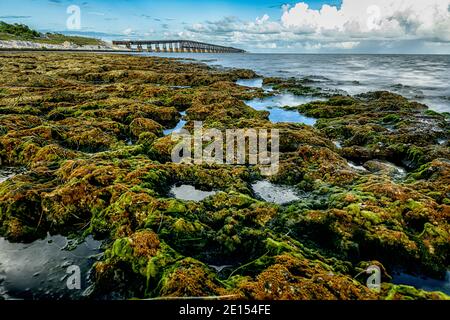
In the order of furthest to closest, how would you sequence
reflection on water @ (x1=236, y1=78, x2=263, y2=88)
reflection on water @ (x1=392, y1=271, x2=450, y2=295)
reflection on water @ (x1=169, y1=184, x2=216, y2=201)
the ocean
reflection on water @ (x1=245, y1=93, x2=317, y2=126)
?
reflection on water @ (x1=236, y1=78, x2=263, y2=88)
the ocean
reflection on water @ (x1=245, y1=93, x2=317, y2=126)
reflection on water @ (x1=169, y1=184, x2=216, y2=201)
reflection on water @ (x1=392, y1=271, x2=450, y2=295)

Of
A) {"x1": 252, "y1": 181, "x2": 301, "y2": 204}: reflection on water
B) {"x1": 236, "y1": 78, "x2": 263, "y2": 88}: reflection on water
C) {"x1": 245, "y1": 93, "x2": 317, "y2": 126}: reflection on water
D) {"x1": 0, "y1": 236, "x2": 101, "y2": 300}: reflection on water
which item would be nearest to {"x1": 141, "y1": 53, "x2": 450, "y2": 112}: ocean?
{"x1": 236, "y1": 78, "x2": 263, "y2": 88}: reflection on water

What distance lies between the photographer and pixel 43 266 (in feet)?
16.1

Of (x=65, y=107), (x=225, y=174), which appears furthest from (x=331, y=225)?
(x=65, y=107)

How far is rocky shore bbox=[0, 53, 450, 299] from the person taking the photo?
4.46 m

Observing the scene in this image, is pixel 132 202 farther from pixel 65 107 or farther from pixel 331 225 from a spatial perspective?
pixel 65 107

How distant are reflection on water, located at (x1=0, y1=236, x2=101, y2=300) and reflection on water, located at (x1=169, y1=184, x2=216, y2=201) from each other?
2.40m

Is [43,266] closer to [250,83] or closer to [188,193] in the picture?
[188,193]

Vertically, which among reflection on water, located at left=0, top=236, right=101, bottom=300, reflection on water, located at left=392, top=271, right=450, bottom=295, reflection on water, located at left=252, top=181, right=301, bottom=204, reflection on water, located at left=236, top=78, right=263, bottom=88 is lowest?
reflection on water, located at left=392, top=271, right=450, bottom=295

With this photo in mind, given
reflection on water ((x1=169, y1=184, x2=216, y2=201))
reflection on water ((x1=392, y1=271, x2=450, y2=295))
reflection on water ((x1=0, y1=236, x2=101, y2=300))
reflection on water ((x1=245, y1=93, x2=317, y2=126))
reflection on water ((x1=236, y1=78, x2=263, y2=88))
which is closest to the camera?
reflection on water ((x1=0, y1=236, x2=101, y2=300))

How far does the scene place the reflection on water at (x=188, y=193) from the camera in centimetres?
743

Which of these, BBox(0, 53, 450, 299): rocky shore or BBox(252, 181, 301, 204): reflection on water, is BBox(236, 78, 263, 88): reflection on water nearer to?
BBox(0, 53, 450, 299): rocky shore

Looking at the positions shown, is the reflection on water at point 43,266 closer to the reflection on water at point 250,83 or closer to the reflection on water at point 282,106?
the reflection on water at point 282,106

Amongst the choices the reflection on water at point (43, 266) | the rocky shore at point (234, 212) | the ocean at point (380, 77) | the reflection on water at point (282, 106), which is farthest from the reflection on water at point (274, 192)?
the ocean at point (380, 77)

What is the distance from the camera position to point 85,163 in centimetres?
773
